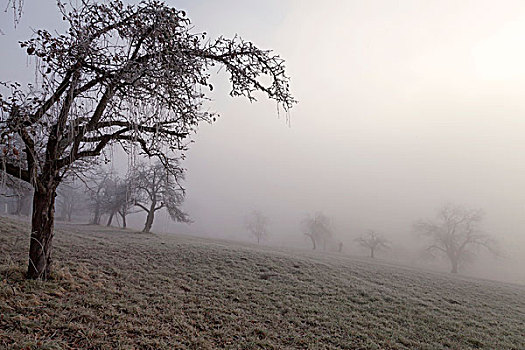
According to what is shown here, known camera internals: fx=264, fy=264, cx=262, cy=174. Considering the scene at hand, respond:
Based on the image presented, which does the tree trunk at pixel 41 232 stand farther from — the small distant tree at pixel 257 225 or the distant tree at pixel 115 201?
the small distant tree at pixel 257 225

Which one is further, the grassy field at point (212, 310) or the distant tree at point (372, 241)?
the distant tree at point (372, 241)

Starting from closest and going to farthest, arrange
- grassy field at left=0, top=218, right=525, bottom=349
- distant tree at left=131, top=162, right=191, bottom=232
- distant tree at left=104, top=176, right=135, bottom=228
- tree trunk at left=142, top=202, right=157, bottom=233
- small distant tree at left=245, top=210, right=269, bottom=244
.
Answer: grassy field at left=0, top=218, right=525, bottom=349
distant tree at left=131, top=162, right=191, bottom=232
tree trunk at left=142, top=202, right=157, bottom=233
distant tree at left=104, top=176, right=135, bottom=228
small distant tree at left=245, top=210, right=269, bottom=244

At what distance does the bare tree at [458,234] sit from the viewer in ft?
122

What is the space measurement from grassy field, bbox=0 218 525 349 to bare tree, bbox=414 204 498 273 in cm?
3022

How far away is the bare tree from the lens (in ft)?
122

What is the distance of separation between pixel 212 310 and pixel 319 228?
5120 centimetres

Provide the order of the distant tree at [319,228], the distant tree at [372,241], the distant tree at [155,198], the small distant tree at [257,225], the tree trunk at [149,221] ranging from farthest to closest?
the small distant tree at [257,225] < the distant tree at [319,228] < the distant tree at [372,241] < the tree trunk at [149,221] < the distant tree at [155,198]

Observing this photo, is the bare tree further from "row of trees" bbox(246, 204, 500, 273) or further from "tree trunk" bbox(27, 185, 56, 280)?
"tree trunk" bbox(27, 185, 56, 280)

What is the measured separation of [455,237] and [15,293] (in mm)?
46826

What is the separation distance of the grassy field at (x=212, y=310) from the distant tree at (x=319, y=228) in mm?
43771

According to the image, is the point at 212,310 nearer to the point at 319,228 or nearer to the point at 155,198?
the point at 155,198

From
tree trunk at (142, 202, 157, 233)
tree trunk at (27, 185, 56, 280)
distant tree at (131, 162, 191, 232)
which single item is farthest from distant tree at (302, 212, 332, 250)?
tree trunk at (27, 185, 56, 280)

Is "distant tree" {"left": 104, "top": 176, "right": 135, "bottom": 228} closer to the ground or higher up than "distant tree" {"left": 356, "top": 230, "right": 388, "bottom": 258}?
higher up

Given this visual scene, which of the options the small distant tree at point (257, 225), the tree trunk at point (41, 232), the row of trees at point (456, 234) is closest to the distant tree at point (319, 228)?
the small distant tree at point (257, 225)
